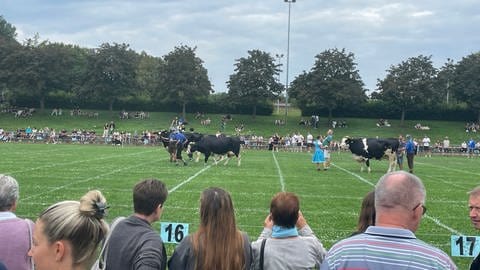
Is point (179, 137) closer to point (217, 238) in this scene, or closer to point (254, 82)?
point (217, 238)

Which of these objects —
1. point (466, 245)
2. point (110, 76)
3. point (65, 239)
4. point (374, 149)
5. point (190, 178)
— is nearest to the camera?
point (65, 239)

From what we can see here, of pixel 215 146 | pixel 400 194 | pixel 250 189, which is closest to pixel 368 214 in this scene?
pixel 400 194

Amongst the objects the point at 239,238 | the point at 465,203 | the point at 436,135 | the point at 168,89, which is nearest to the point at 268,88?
the point at 168,89

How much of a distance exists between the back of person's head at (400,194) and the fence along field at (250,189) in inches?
245

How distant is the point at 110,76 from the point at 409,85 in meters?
38.1

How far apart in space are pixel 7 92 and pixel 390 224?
267 feet

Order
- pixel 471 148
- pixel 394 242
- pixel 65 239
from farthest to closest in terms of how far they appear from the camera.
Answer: pixel 471 148 → pixel 394 242 → pixel 65 239

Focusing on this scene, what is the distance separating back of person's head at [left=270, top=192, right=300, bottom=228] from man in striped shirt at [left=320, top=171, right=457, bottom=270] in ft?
5.24

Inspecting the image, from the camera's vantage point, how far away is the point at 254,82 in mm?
73625

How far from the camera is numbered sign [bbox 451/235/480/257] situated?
22.9 feet

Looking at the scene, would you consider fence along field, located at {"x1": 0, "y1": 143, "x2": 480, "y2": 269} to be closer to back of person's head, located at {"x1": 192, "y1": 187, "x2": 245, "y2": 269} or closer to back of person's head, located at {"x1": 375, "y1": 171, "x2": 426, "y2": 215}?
back of person's head, located at {"x1": 192, "y1": 187, "x2": 245, "y2": 269}

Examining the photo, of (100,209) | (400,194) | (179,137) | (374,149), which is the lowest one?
(374,149)

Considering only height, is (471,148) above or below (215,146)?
below

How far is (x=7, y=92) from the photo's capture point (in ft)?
255
